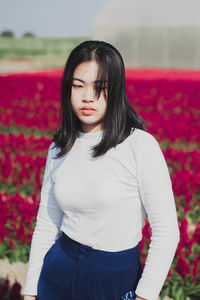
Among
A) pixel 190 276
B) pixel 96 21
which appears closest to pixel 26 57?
pixel 96 21

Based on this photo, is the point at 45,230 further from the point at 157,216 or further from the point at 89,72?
the point at 89,72

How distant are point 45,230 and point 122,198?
1.59ft

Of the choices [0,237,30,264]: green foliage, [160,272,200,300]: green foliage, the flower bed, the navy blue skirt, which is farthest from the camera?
[0,237,30,264]: green foliage

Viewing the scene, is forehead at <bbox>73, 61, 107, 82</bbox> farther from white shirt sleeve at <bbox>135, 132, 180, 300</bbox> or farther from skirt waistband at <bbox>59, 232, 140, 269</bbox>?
skirt waistband at <bbox>59, 232, 140, 269</bbox>

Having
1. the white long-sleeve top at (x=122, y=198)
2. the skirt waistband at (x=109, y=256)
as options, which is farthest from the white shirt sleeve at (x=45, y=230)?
the skirt waistband at (x=109, y=256)

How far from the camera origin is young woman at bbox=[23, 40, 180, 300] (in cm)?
155

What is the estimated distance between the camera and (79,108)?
5.49 ft

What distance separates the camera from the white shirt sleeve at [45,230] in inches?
74.6

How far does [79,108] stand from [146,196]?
0.41 meters

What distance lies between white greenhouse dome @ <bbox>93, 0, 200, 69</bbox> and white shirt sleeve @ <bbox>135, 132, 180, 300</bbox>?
2654 centimetres

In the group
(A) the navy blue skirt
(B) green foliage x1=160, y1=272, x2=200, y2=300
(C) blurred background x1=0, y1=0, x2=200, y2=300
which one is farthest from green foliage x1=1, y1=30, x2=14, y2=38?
(A) the navy blue skirt

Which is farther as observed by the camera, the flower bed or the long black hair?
the flower bed

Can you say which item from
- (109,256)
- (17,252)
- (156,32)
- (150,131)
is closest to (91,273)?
(109,256)

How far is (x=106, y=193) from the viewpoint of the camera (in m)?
1.61
